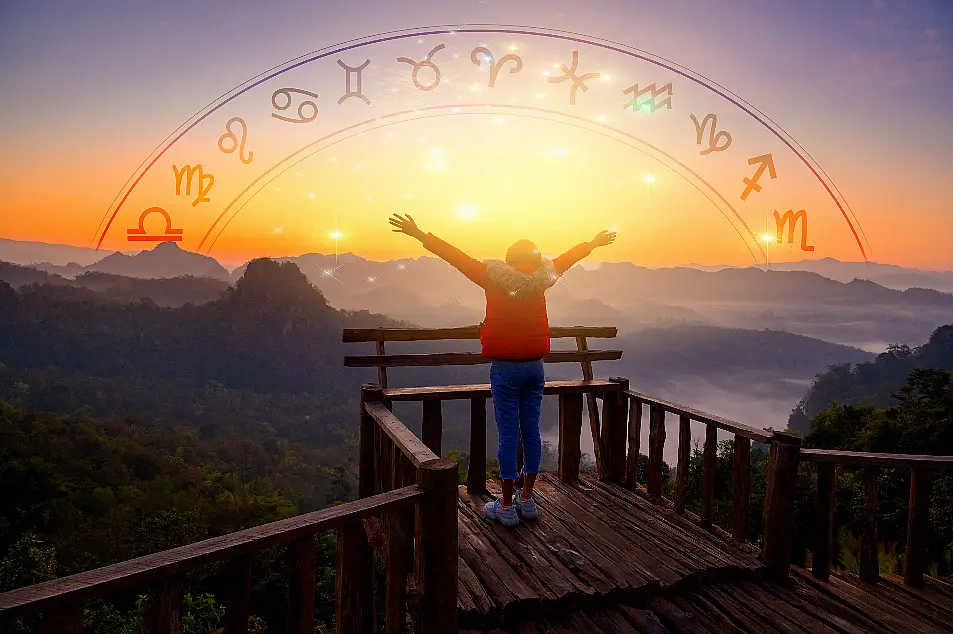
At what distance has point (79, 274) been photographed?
472ft

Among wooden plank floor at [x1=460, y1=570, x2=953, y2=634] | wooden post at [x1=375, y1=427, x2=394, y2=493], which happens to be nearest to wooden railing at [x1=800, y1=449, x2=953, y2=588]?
wooden plank floor at [x1=460, y1=570, x2=953, y2=634]

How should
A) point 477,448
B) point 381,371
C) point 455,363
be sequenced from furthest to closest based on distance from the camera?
point 455,363, point 477,448, point 381,371

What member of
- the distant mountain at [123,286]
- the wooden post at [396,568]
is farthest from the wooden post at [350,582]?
the distant mountain at [123,286]

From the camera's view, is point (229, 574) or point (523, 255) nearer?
point (229, 574)

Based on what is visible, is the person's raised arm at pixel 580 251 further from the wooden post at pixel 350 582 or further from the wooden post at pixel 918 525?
the wooden post at pixel 918 525

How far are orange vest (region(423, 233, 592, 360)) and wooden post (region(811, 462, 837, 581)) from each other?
2.02 metres

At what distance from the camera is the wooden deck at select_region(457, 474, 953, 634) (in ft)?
9.38

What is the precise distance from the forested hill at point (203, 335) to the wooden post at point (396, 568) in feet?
335

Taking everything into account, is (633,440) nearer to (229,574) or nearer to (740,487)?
(740,487)

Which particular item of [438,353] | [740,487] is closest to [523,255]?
[438,353]

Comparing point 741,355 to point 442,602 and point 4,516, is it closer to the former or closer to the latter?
point 4,516

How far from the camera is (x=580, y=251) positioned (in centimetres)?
397

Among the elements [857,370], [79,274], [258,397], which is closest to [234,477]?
[258,397]

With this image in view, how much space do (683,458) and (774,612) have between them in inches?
58.5
